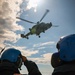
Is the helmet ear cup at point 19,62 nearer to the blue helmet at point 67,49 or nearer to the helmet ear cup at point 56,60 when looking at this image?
the helmet ear cup at point 56,60

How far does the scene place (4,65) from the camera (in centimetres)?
537

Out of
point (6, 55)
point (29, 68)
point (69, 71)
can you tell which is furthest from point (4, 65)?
point (69, 71)

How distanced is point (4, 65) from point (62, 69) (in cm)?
265

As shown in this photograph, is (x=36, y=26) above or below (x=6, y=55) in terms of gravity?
above

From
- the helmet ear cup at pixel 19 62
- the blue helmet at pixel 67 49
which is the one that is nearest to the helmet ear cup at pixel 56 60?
the blue helmet at pixel 67 49

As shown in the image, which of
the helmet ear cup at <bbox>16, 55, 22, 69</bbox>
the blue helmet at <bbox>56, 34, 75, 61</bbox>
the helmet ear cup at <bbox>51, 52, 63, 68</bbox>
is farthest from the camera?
the helmet ear cup at <bbox>16, 55, 22, 69</bbox>

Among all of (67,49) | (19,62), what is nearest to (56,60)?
(67,49)

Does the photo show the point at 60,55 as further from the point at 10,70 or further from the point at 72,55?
the point at 10,70

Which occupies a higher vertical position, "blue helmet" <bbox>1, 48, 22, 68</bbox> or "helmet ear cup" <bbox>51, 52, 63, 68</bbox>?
Answer: "blue helmet" <bbox>1, 48, 22, 68</bbox>

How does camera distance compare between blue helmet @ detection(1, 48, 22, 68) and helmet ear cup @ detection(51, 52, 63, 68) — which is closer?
helmet ear cup @ detection(51, 52, 63, 68)

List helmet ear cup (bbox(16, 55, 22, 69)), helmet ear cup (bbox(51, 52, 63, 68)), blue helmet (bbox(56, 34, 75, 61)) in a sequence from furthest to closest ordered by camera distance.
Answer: helmet ear cup (bbox(16, 55, 22, 69))
helmet ear cup (bbox(51, 52, 63, 68))
blue helmet (bbox(56, 34, 75, 61))

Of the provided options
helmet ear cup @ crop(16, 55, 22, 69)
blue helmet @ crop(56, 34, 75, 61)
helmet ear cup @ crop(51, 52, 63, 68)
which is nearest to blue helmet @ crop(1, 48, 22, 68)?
helmet ear cup @ crop(16, 55, 22, 69)

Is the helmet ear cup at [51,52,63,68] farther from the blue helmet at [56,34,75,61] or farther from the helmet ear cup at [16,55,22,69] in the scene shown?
the helmet ear cup at [16,55,22,69]

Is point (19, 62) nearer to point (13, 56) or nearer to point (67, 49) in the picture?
point (13, 56)
